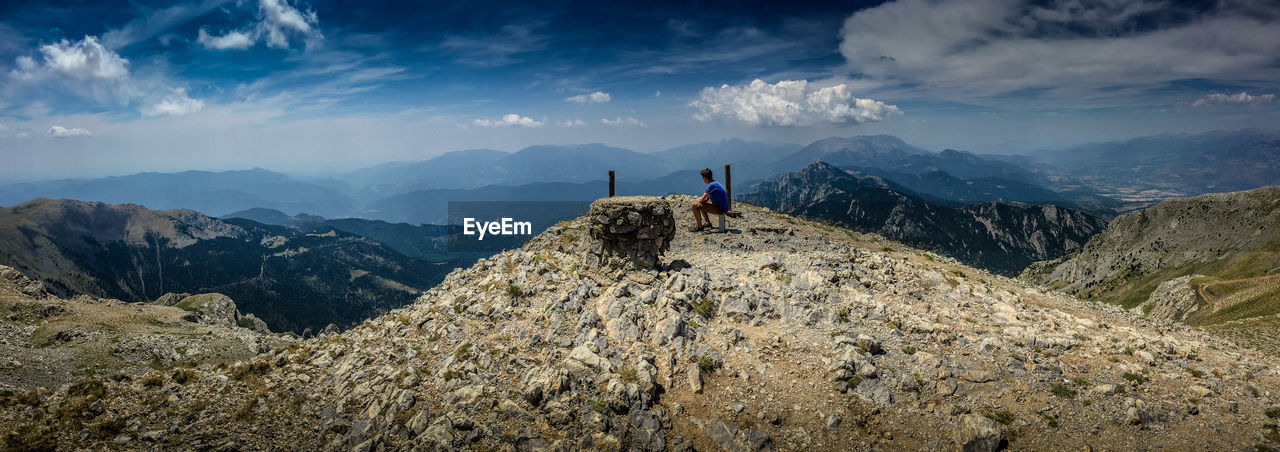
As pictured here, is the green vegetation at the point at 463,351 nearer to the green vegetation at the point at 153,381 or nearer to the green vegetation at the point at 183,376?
the green vegetation at the point at 183,376

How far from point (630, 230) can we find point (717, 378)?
6528 millimetres

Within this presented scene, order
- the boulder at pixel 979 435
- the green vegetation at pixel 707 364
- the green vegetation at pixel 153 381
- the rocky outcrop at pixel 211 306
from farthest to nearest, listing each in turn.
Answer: the rocky outcrop at pixel 211 306, the green vegetation at pixel 153 381, the green vegetation at pixel 707 364, the boulder at pixel 979 435

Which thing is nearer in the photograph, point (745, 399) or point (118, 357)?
point (745, 399)

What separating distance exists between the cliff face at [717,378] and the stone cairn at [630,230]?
150 mm

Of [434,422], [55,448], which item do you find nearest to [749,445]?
[434,422]

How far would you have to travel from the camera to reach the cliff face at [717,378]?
10.4m

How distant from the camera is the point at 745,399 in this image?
1140cm

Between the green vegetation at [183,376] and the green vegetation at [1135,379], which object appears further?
the green vegetation at [183,376]

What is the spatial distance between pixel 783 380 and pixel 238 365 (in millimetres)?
19624

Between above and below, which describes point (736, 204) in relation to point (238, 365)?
above

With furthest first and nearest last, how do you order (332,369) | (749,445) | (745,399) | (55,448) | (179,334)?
1. (179,334)
2. (332,369)
3. (55,448)
4. (745,399)
5. (749,445)

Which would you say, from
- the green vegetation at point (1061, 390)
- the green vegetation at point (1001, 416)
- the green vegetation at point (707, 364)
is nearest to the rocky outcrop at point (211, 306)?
the green vegetation at point (707, 364)

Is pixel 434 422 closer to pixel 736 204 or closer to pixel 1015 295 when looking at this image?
pixel 1015 295

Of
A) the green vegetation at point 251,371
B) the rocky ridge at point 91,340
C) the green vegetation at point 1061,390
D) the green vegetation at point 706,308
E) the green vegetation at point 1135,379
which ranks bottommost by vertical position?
the rocky ridge at point 91,340
